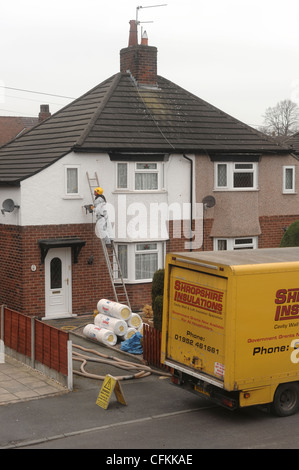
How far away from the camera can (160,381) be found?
1428 centimetres

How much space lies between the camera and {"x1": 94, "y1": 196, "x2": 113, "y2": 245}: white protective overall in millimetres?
20141

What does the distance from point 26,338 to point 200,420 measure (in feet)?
17.9

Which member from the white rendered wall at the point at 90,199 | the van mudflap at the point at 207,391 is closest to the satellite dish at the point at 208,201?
the white rendered wall at the point at 90,199

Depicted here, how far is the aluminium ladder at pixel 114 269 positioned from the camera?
2064 centimetres

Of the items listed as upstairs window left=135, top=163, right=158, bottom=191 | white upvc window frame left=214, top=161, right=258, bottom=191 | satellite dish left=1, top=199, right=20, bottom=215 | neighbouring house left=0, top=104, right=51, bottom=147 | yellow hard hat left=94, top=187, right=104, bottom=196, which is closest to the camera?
satellite dish left=1, top=199, right=20, bottom=215

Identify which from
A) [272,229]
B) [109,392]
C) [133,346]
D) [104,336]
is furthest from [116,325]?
[272,229]

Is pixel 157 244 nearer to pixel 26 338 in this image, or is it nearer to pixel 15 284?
pixel 15 284

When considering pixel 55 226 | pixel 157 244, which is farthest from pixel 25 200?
pixel 157 244

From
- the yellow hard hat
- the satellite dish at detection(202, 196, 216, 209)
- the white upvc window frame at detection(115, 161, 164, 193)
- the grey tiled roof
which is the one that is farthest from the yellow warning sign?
the satellite dish at detection(202, 196, 216, 209)

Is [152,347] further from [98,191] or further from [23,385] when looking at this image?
[98,191]

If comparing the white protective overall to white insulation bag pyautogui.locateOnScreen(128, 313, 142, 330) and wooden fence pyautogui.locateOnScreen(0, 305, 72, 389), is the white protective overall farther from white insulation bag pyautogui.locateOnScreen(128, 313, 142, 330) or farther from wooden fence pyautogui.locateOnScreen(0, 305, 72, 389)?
wooden fence pyautogui.locateOnScreen(0, 305, 72, 389)

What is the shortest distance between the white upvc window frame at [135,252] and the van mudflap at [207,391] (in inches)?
367

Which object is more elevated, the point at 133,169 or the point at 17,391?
the point at 133,169

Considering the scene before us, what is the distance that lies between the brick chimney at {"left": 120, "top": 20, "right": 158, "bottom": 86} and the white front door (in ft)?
25.3
